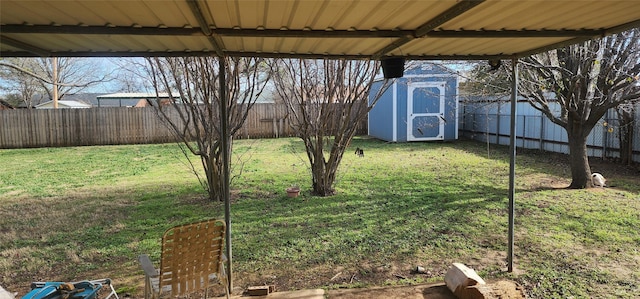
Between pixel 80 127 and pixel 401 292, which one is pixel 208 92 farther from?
pixel 80 127

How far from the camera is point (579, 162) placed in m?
6.74

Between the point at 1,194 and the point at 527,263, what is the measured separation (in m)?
7.80

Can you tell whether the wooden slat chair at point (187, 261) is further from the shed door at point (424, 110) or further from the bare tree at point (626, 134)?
the shed door at point (424, 110)

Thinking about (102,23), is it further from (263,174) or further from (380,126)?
(380,126)

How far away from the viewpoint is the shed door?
13.0 m

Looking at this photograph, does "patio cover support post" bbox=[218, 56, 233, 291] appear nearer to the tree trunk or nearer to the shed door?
the tree trunk

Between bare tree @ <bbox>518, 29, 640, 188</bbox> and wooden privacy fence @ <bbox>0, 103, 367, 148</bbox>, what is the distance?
8576 mm

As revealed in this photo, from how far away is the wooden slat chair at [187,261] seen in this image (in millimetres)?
2439

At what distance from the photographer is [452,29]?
95.9 inches

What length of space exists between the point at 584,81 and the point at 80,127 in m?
15.3

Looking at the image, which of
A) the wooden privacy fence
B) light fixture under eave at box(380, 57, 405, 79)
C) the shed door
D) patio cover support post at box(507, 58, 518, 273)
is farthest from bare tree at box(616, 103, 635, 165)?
the wooden privacy fence

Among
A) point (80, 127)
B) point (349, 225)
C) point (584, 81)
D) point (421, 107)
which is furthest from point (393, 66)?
point (80, 127)

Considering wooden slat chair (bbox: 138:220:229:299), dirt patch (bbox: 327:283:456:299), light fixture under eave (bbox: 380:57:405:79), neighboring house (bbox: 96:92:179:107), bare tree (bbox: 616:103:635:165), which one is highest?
neighboring house (bbox: 96:92:179:107)

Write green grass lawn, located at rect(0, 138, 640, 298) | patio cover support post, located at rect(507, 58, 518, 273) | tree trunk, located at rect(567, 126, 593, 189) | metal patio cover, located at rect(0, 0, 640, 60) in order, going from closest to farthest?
metal patio cover, located at rect(0, 0, 640, 60), patio cover support post, located at rect(507, 58, 518, 273), green grass lawn, located at rect(0, 138, 640, 298), tree trunk, located at rect(567, 126, 593, 189)
